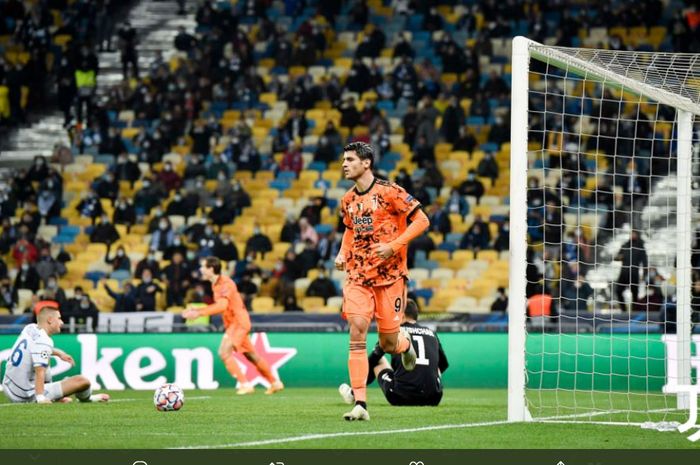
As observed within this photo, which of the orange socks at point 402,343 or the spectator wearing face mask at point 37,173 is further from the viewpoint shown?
the spectator wearing face mask at point 37,173

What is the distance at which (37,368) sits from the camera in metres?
14.5

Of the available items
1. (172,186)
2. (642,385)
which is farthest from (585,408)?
(172,186)

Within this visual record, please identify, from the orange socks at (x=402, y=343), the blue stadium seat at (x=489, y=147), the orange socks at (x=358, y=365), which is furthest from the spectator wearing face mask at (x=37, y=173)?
the orange socks at (x=358, y=365)

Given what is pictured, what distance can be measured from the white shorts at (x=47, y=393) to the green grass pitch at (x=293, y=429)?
0.27 metres

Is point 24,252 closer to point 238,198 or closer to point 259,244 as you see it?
point 238,198

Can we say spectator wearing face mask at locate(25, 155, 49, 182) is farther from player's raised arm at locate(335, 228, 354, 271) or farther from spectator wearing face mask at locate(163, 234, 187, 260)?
player's raised arm at locate(335, 228, 354, 271)

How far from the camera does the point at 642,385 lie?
20.2m

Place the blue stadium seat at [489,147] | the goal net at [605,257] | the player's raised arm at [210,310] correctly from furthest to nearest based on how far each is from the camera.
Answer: the blue stadium seat at [489,147] → the player's raised arm at [210,310] → the goal net at [605,257]

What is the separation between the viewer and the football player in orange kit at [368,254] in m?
11.5

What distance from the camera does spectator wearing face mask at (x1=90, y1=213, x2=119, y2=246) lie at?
27.9m

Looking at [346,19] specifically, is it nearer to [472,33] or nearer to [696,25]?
[472,33]

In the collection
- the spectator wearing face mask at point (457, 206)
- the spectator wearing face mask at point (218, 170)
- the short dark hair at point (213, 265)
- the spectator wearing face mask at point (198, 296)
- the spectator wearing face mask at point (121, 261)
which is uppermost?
the spectator wearing face mask at point (218, 170)

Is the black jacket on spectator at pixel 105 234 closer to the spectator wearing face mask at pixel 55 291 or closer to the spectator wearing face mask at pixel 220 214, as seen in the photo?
the spectator wearing face mask at pixel 55 291

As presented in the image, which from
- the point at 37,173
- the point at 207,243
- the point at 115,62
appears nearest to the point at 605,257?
the point at 207,243
